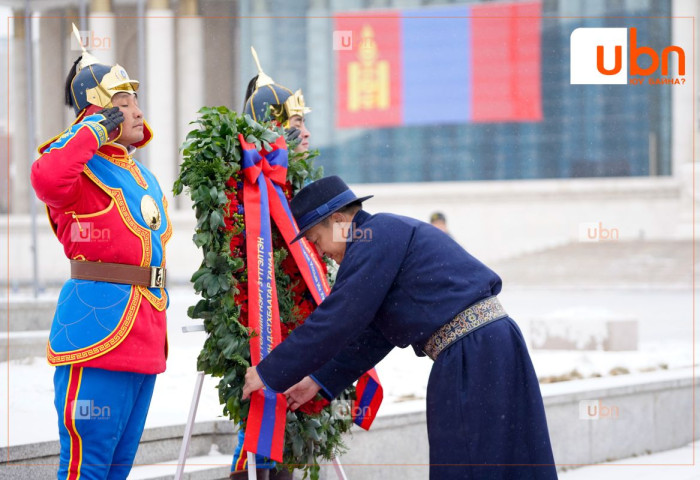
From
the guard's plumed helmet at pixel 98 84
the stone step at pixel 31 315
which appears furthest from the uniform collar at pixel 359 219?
the stone step at pixel 31 315

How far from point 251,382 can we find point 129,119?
46.0 inches

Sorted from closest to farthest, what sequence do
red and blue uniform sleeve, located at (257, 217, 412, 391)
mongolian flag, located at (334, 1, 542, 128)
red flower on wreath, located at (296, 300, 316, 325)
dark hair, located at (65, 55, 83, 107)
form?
1. red and blue uniform sleeve, located at (257, 217, 412, 391)
2. dark hair, located at (65, 55, 83, 107)
3. red flower on wreath, located at (296, 300, 316, 325)
4. mongolian flag, located at (334, 1, 542, 128)

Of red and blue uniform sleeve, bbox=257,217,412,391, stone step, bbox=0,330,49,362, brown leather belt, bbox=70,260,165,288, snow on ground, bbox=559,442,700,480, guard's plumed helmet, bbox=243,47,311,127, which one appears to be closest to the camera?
red and blue uniform sleeve, bbox=257,217,412,391

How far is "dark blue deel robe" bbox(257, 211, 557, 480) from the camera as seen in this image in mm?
3355

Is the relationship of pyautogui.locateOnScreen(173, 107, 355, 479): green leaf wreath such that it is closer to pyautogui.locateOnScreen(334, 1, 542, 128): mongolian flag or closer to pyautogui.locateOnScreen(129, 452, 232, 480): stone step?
pyautogui.locateOnScreen(129, 452, 232, 480): stone step

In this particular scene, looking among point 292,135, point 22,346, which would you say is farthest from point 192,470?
point 22,346

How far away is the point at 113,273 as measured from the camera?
3604mm

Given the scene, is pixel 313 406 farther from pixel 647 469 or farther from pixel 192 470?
pixel 647 469

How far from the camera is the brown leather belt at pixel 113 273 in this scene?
11.7 ft

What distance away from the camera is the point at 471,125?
131 feet

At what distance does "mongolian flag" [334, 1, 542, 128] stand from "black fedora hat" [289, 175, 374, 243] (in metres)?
35.6

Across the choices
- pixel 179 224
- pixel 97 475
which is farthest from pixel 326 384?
pixel 179 224

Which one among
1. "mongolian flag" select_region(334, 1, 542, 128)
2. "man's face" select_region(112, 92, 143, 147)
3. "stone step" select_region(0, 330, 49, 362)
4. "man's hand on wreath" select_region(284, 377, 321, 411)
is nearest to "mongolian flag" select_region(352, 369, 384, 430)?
"man's hand on wreath" select_region(284, 377, 321, 411)

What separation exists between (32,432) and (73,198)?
187 cm
